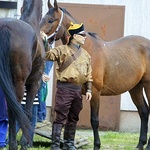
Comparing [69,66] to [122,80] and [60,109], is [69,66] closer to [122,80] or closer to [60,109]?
[60,109]

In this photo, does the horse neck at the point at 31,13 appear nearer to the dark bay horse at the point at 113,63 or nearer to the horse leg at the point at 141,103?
the dark bay horse at the point at 113,63

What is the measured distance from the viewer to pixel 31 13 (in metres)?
8.15

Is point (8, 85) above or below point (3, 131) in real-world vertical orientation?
above

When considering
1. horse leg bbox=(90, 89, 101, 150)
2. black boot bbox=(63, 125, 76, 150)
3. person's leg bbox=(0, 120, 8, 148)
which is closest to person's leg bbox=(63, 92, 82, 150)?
black boot bbox=(63, 125, 76, 150)

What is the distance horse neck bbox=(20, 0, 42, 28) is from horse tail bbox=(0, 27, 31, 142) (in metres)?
1.09

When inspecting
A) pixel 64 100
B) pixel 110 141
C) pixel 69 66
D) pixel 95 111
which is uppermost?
pixel 69 66

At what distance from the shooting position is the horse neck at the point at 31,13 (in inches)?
317

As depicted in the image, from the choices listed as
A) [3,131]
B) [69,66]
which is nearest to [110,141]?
[3,131]

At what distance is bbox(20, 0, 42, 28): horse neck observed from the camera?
806 centimetres

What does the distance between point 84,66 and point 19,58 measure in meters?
1.66

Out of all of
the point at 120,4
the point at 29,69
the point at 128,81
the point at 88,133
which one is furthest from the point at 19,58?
the point at 120,4

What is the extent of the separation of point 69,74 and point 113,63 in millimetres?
1693

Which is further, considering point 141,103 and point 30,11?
point 141,103

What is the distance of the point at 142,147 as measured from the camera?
1002 centimetres
